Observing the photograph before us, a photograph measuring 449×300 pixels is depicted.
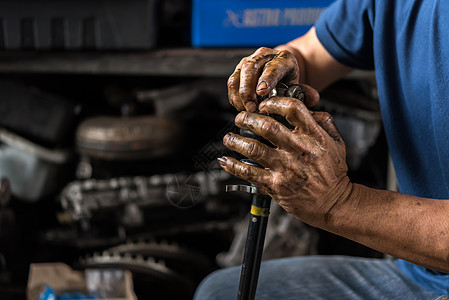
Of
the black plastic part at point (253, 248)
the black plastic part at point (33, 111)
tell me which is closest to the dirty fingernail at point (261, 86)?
the black plastic part at point (253, 248)

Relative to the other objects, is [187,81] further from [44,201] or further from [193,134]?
[44,201]

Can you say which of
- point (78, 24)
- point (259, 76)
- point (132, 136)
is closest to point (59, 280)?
point (132, 136)

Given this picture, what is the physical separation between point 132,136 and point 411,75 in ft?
2.75

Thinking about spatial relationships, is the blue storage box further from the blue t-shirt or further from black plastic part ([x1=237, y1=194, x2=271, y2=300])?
black plastic part ([x1=237, y1=194, x2=271, y2=300])

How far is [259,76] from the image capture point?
64cm

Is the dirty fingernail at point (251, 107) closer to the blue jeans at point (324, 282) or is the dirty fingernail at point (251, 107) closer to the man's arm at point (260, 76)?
the man's arm at point (260, 76)

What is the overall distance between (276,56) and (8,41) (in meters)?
0.94

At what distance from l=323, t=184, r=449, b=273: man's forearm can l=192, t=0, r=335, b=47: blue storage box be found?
724mm

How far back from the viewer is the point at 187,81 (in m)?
1.46

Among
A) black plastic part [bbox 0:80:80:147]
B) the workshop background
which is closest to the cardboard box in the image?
the workshop background

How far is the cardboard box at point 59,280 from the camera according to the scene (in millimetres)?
1247

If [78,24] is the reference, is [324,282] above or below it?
below

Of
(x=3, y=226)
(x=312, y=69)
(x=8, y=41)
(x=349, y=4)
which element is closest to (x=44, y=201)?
(x=3, y=226)

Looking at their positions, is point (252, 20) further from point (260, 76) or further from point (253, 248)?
point (253, 248)
